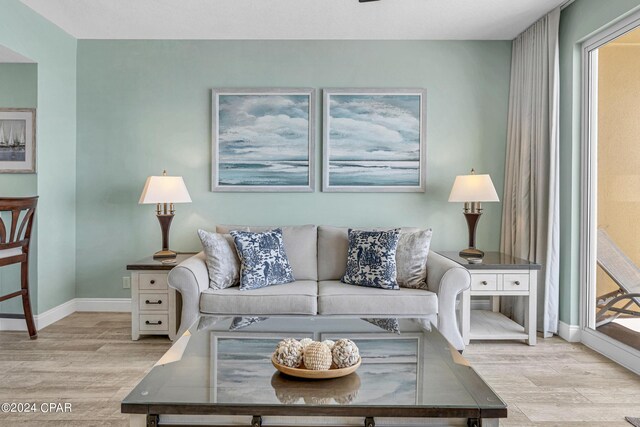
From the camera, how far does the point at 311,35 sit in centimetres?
402

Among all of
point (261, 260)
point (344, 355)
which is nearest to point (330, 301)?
point (261, 260)

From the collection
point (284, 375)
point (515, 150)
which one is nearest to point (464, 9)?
point (515, 150)

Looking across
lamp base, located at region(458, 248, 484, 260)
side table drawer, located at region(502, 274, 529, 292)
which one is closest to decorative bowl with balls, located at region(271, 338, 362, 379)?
side table drawer, located at region(502, 274, 529, 292)

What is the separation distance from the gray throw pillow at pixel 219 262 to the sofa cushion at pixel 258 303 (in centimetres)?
16

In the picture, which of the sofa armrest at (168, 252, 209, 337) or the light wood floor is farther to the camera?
the sofa armrest at (168, 252, 209, 337)

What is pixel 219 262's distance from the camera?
10.7ft

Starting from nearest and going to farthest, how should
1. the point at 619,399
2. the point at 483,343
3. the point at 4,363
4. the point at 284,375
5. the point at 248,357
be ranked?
the point at 284,375 < the point at 248,357 < the point at 619,399 < the point at 4,363 < the point at 483,343

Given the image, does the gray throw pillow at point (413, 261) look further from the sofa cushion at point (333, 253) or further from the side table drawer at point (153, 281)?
the side table drawer at point (153, 281)

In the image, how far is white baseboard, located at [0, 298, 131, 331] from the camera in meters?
3.68

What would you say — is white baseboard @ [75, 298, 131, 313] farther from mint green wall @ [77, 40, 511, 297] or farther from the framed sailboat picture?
Answer: the framed sailboat picture

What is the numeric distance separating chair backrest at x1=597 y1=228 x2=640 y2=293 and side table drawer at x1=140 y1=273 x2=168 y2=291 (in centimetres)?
332

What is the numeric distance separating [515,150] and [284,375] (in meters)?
3.20

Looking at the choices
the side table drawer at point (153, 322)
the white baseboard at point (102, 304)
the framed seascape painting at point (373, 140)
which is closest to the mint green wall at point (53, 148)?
the white baseboard at point (102, 304)

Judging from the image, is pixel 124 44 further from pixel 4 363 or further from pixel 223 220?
pixel 4 363
